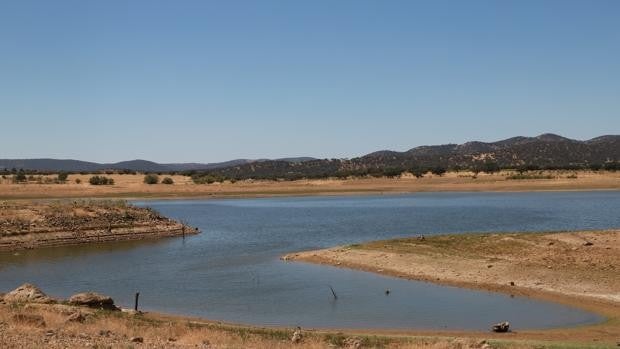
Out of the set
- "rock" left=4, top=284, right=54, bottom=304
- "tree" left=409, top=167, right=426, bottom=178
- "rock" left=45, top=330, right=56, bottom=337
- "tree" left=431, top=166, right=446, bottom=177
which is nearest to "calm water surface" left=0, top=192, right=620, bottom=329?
"rock" left=4, top=284, right=54, bottom=304

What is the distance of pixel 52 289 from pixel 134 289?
3636 millimetres

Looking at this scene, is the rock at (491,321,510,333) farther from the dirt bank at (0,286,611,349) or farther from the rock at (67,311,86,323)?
the rock at (67,311,86,323)

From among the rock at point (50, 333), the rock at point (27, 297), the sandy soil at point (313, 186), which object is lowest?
the rock at point (27, 297)

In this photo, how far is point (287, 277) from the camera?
3209cm

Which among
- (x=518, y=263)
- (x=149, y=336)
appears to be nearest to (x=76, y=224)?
(x=518, y=263)

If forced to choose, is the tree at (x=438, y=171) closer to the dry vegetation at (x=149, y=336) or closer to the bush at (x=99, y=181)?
the bush at (x=99, y=181)

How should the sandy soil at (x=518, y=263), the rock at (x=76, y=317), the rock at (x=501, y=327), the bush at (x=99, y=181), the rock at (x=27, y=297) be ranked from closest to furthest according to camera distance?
the rock at (x=76, y=317)
the rock at (x=501, y=327)
the rock at (x=27, y=297)
the sandy soil at (x=518, y=263)
the bush at (x=99, y=181)

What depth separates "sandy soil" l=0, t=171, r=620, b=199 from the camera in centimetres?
9644

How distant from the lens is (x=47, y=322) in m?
17.0

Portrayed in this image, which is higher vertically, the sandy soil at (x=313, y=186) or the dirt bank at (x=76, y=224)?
the sandy soil at (x=313, y=186)

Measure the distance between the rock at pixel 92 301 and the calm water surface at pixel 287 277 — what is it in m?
3.57

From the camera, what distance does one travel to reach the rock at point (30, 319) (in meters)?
16.5

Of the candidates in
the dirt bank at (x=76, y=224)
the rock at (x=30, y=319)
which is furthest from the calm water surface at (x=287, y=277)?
the rock at (x=30, y=319)

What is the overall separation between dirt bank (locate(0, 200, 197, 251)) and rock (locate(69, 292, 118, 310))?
26.2 metres
